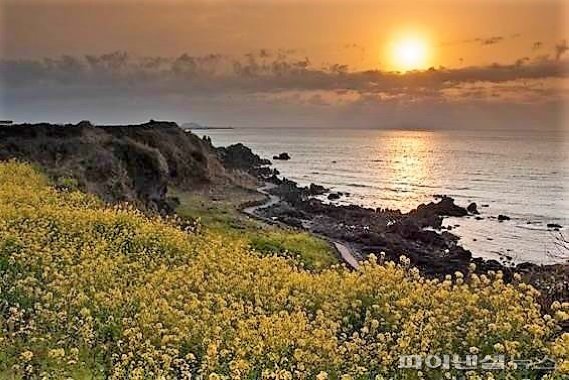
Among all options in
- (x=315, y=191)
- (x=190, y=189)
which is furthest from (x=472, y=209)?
(x=190, y=189)

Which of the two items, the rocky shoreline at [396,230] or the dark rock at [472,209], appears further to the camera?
the dark rock at [472,209]

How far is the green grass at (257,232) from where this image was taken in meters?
19.9

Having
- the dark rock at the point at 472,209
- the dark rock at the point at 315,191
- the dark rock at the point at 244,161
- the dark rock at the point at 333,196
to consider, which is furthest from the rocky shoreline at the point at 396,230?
the dark rock at the point at 244,161

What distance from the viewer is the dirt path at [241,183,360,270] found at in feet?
71.9

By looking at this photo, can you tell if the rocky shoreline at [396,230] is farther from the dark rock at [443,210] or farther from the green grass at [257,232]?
the green grass at [257,232]

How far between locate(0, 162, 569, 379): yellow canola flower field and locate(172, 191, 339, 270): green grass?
25.0 feet

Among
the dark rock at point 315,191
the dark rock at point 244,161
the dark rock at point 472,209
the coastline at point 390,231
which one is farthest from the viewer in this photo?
the dark rock at point 244,161

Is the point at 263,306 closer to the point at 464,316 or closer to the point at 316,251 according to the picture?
the point at 464,316

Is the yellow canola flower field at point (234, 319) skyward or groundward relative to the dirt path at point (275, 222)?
skyward

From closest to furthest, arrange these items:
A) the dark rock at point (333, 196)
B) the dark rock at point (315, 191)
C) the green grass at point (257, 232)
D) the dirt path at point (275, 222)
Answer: the green grass at point (257, 232), the dirt path at point (275, 222), the dark rock at point (333, 196), the dark rock at point (315, 191)

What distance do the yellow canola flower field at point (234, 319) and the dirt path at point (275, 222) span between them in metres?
5.25

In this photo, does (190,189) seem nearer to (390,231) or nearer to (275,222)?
(275,222)

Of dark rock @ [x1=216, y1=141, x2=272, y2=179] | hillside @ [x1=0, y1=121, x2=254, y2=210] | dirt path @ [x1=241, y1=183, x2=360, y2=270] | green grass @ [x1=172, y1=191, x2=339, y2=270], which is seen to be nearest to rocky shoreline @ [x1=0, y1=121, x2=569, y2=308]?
hillside @ [x1=0, y1=121, x2=254, y2=210]

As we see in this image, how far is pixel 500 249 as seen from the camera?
96.3 ft
